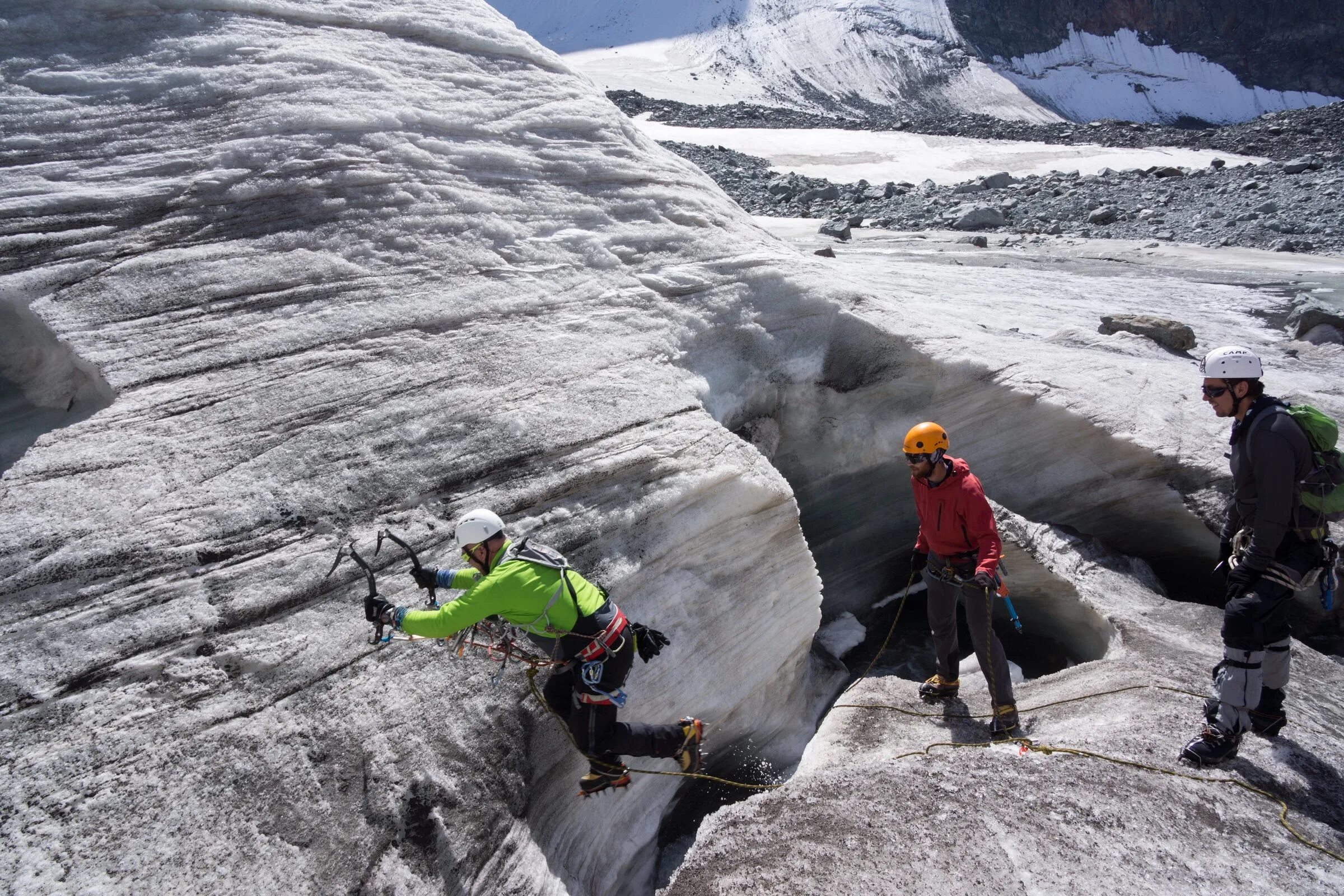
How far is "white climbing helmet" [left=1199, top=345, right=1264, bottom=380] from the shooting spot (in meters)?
5.16

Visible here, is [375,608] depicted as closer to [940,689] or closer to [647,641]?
[647,641]

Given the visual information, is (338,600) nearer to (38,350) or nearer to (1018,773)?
(38,350)

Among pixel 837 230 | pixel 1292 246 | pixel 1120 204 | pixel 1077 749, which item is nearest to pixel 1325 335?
pixel 1292 246

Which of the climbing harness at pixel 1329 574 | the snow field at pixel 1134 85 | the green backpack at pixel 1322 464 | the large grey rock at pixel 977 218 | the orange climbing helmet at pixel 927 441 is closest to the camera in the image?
the green backpack at pixel 1322 464

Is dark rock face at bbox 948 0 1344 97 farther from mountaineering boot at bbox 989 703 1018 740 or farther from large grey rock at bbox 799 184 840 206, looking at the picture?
mountaineering boot at bbox 989 703 1018 740

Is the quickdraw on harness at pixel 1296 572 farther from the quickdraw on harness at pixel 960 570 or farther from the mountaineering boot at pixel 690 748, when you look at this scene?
the mountaineering boot at pixel 690 748

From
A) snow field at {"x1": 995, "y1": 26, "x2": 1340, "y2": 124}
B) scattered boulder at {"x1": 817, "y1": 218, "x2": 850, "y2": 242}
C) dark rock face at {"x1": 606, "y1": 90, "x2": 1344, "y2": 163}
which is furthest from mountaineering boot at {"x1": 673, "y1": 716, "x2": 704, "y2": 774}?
snow field at {"x1": 995, "y1": 26, "x2": 1340, "y2": 124}

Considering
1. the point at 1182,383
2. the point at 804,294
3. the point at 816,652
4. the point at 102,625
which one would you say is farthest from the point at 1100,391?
the point at 102,625

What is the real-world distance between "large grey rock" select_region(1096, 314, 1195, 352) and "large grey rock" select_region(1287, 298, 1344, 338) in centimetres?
201

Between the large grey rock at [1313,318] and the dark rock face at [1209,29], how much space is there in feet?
213

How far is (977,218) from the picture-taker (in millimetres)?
21609

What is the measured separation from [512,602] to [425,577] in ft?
1.91

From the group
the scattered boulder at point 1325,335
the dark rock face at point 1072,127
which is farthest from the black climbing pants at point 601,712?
the dark rock face at point 1072,127

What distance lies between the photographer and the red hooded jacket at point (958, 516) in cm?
589
